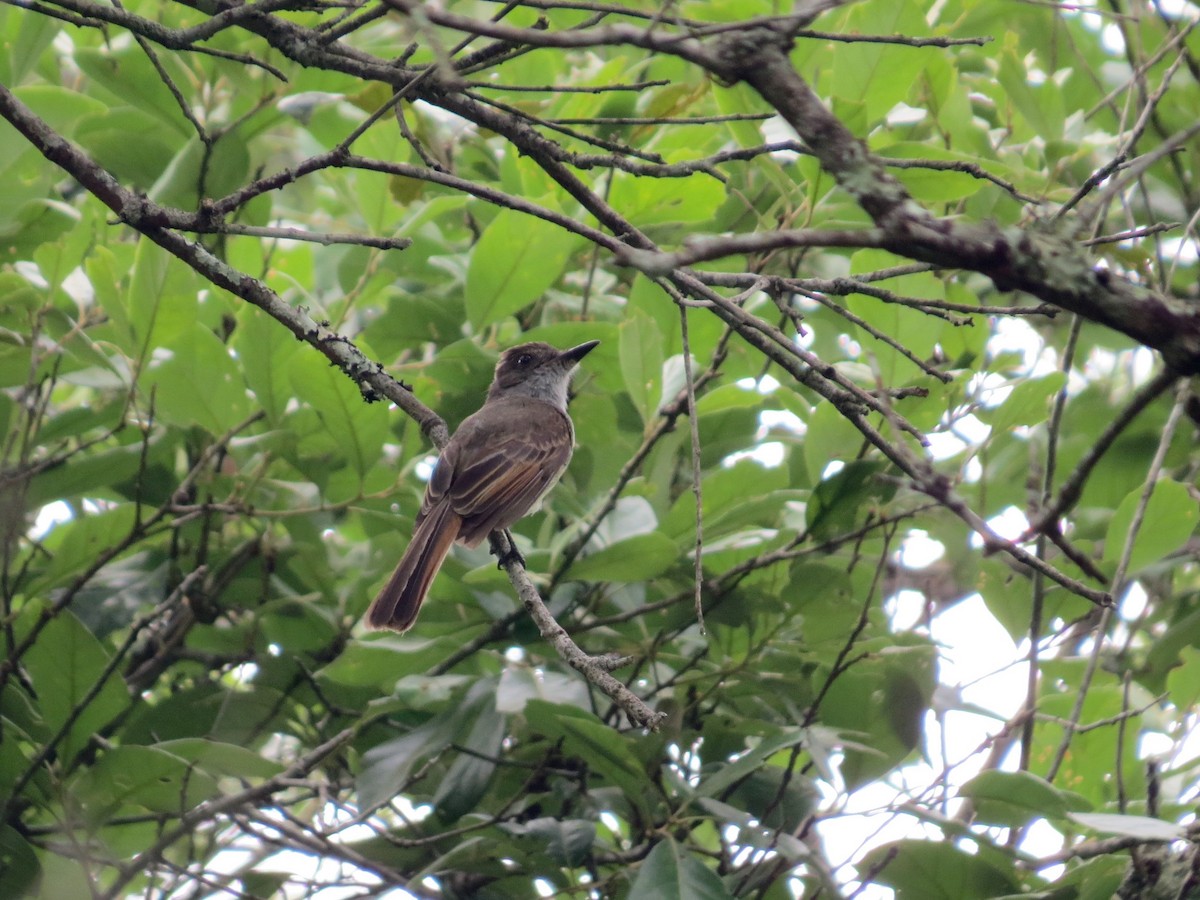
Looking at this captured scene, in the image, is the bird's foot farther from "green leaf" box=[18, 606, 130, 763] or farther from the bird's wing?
"green leaf" box=[18, 606, 130, 763]

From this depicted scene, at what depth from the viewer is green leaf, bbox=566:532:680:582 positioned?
11.6 feet

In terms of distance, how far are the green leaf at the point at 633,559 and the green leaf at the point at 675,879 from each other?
30.0 inches

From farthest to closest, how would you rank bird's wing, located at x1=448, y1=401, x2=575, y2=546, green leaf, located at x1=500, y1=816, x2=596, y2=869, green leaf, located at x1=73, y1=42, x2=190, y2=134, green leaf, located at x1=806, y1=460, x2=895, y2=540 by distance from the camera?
bird's wing, located at x1=448, y1=401, x2=575, y2=546
green leaf, located at x1=73, y1=42, x2=190, y2=134
green leaf, located at x1=806, y1=460, x2=895, y2=540
green leaf, located at x1=500, y1=816, x2=596, y2=869

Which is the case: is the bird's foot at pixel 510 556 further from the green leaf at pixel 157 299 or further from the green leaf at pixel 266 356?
the green leaf at pixel 157 299

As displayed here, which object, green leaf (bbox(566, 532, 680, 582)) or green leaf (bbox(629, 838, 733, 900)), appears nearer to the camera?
green leaf (bbox(629, 838, 733, 900))

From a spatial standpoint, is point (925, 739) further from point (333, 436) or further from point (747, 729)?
point (333, 436)

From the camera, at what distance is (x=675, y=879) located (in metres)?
3.15

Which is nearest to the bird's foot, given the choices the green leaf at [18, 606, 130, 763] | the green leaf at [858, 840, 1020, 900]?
the green leaf at [18, 606, 130, 763]

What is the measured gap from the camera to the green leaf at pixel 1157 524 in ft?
11.7

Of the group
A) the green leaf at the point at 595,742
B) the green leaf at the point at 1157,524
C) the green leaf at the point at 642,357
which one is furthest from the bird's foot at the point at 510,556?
the green leaf at the point at 1157,524

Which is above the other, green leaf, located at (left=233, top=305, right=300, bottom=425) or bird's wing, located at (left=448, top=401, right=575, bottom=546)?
bird's wing, located at (left=448, top=401, right=575, bottom=546)

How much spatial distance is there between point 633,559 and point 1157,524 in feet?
4.99

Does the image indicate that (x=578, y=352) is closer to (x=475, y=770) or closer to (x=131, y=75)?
(x=475, y=770)

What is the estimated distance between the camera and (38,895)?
3547mm
